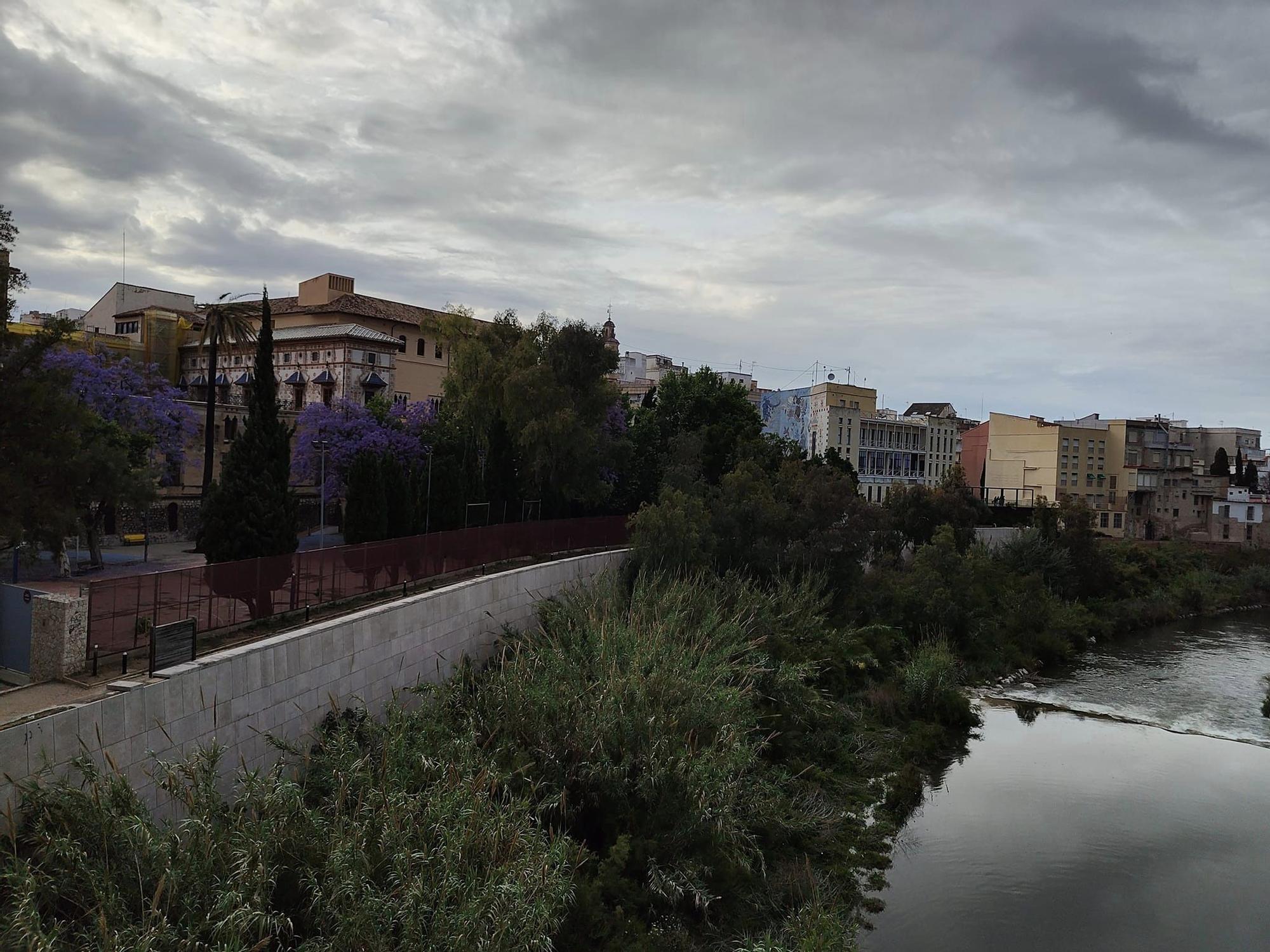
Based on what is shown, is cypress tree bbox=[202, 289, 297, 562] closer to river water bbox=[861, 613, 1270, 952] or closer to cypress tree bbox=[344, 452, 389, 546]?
cypress tree bbox=[344, 452, 389, 546]

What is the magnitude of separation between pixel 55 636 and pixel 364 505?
13.2m

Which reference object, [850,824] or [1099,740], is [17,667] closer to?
[850,824]

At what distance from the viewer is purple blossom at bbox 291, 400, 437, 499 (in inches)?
1544

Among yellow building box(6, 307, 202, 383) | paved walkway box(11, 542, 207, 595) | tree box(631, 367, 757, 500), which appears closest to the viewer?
paved walkway box(11, 542, 207, 595)

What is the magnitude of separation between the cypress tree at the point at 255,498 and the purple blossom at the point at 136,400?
14.1m

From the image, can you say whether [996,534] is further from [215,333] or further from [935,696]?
[215,333]

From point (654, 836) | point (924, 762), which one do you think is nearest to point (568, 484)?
point (924, 762)

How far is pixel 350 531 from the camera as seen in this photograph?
84.1 ft

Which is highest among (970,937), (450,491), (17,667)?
(450,491)

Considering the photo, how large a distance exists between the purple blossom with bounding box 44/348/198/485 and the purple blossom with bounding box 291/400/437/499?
4560 millimetres

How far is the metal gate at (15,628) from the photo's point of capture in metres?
12.9

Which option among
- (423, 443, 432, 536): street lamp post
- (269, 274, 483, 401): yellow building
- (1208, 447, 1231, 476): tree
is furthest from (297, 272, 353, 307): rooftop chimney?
(1208, 447, 1231, 476): tree

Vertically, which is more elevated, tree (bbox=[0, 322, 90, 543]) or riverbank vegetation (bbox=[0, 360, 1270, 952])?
tree (bbox=[0, 322, 90, 543])

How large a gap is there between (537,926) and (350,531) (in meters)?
17.0
